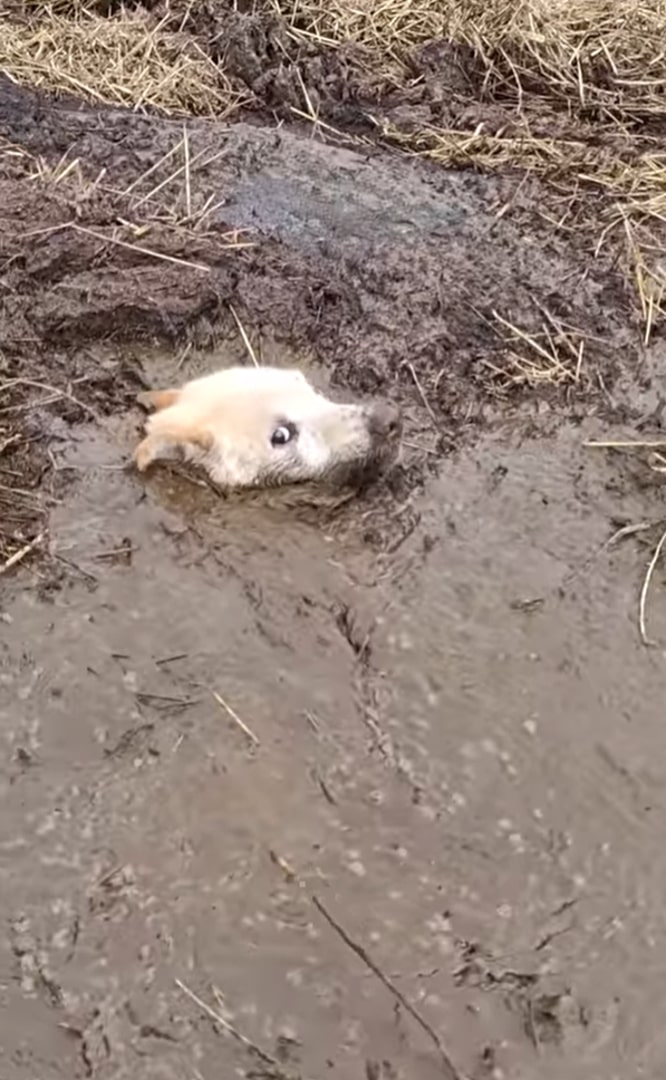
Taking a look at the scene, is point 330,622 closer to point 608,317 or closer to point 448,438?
point 448,438

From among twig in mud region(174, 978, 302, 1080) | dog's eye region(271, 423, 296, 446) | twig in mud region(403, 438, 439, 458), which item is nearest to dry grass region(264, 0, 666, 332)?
twig in mud region(403, 438, 439, 458)

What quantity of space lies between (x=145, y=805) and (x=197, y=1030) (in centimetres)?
62

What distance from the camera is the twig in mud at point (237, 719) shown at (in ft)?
12.1

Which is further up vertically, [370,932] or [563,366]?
[563,366]

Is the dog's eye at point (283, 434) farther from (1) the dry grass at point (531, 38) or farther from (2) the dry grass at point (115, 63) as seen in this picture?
(1) the dry grass at point (531, 38)

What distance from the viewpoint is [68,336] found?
4820mm

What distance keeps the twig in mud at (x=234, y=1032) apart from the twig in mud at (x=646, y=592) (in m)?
1.64

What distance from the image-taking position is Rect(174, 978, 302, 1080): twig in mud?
3.04m

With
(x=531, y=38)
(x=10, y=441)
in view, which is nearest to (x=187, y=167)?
(x=10, y=441)

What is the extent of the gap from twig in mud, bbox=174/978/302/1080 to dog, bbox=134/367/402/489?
5.52 feet

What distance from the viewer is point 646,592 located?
162 inches

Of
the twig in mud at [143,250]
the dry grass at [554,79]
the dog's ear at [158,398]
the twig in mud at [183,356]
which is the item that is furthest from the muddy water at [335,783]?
the dry grass at [554,79]

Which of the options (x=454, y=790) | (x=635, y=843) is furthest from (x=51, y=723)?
(x=635, y=843)

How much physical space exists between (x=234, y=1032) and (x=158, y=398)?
83.0 inches
